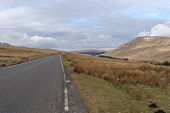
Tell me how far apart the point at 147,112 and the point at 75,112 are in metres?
2.20

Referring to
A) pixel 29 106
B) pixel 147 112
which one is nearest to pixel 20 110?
pixel 29 106

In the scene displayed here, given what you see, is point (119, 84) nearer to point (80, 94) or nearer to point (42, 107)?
point (80, 94)

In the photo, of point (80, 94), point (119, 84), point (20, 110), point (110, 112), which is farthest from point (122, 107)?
point (119, 84)

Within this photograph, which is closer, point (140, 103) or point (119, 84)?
point (140, 103)

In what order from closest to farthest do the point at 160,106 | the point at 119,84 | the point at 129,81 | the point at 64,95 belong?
1. the point at 160,106
2. the point at 64,95
3. the point at 119,84
4. the point at 129,81

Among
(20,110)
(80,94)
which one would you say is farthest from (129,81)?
(20,110)

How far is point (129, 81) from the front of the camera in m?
12.4

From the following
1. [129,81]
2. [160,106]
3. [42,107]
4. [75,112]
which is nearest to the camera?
[75,112]

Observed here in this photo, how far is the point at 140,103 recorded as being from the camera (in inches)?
293

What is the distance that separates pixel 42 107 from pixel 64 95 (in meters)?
1.98

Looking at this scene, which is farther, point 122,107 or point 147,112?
point 122,107

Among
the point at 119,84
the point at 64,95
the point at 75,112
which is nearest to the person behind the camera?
the point at 75,112

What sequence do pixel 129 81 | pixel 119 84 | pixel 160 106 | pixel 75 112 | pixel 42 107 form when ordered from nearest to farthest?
pixel 75 112, pixel 42 107, pixel 160 106, pixel 119 84, pixel 129 81

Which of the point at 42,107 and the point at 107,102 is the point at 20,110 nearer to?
→ the point at 42,107
